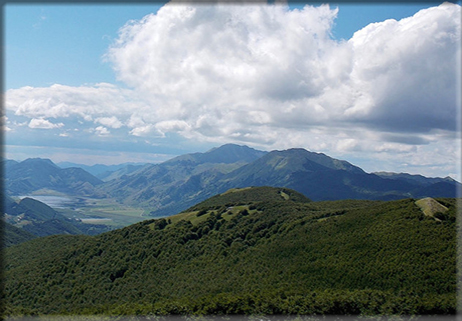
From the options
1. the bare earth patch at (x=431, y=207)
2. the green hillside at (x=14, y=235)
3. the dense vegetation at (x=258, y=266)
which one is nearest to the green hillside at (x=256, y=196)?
the dense vegetation at (x=258, y=266)

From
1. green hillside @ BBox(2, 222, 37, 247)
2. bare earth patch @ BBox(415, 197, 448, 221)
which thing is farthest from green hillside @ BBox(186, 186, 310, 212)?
green hillside @ BBox(2, 222, 37, 247)

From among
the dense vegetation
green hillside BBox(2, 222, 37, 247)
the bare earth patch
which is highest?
the bare earth patch

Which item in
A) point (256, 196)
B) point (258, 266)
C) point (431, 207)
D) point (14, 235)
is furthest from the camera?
point (14, 235)

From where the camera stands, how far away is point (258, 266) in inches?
1294

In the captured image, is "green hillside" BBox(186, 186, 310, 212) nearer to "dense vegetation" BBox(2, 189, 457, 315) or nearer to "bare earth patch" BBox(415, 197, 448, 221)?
"dense vegetation" BBox(2, 189, 457, 315)

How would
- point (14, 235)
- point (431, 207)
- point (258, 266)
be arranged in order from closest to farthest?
point (431, 207) → point (258, 266) → point (14, 235)

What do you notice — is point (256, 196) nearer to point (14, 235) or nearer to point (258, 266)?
point (258, 266)

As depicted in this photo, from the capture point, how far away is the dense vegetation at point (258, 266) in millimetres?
19672

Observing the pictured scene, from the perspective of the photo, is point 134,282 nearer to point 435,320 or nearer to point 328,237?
point 328,237

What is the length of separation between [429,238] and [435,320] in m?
14.5

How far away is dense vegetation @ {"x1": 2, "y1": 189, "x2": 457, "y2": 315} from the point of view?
1967 cm

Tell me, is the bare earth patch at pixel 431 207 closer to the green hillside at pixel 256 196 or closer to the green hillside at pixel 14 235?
the green hillside at pixel 256 196

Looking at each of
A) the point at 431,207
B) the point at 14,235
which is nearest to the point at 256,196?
the point at 431,207

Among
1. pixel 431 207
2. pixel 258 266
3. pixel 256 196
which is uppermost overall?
pixel 431 207
